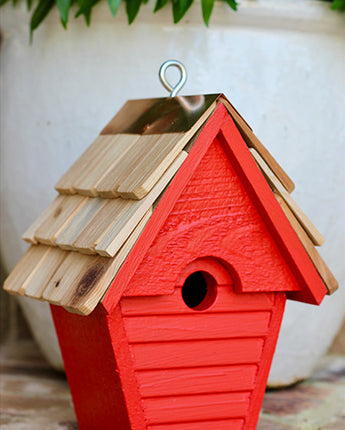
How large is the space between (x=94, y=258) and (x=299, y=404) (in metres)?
0.66

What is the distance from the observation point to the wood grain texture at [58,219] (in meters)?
1.04

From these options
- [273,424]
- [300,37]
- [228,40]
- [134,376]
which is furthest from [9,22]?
[273,424]

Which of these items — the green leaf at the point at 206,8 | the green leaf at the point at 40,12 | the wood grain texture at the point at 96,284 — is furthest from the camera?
the green leaf at the point at 40,12

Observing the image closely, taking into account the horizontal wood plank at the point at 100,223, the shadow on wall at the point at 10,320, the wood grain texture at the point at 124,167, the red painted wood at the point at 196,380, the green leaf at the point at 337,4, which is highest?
the green leaf at the point at 337,4

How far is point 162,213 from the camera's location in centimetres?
90

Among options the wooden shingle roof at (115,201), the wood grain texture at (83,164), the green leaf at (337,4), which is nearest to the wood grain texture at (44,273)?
the wooden shingle roof at (115,201)

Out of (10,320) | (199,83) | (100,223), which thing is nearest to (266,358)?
(100,223)

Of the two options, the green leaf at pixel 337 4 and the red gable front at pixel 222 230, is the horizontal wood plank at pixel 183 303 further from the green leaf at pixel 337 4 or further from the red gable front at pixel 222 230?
the green leaf at pixel 337 4

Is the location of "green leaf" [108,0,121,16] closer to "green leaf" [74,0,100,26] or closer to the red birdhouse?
"green leaf" [74,0,100,26]

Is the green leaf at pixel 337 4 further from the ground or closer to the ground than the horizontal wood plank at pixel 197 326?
further from the ground

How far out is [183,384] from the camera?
97 cm

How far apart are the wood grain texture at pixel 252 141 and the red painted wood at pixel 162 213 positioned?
16mm

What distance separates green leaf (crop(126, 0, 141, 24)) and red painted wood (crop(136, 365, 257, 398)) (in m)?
0.65

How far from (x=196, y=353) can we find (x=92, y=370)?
17 cm
